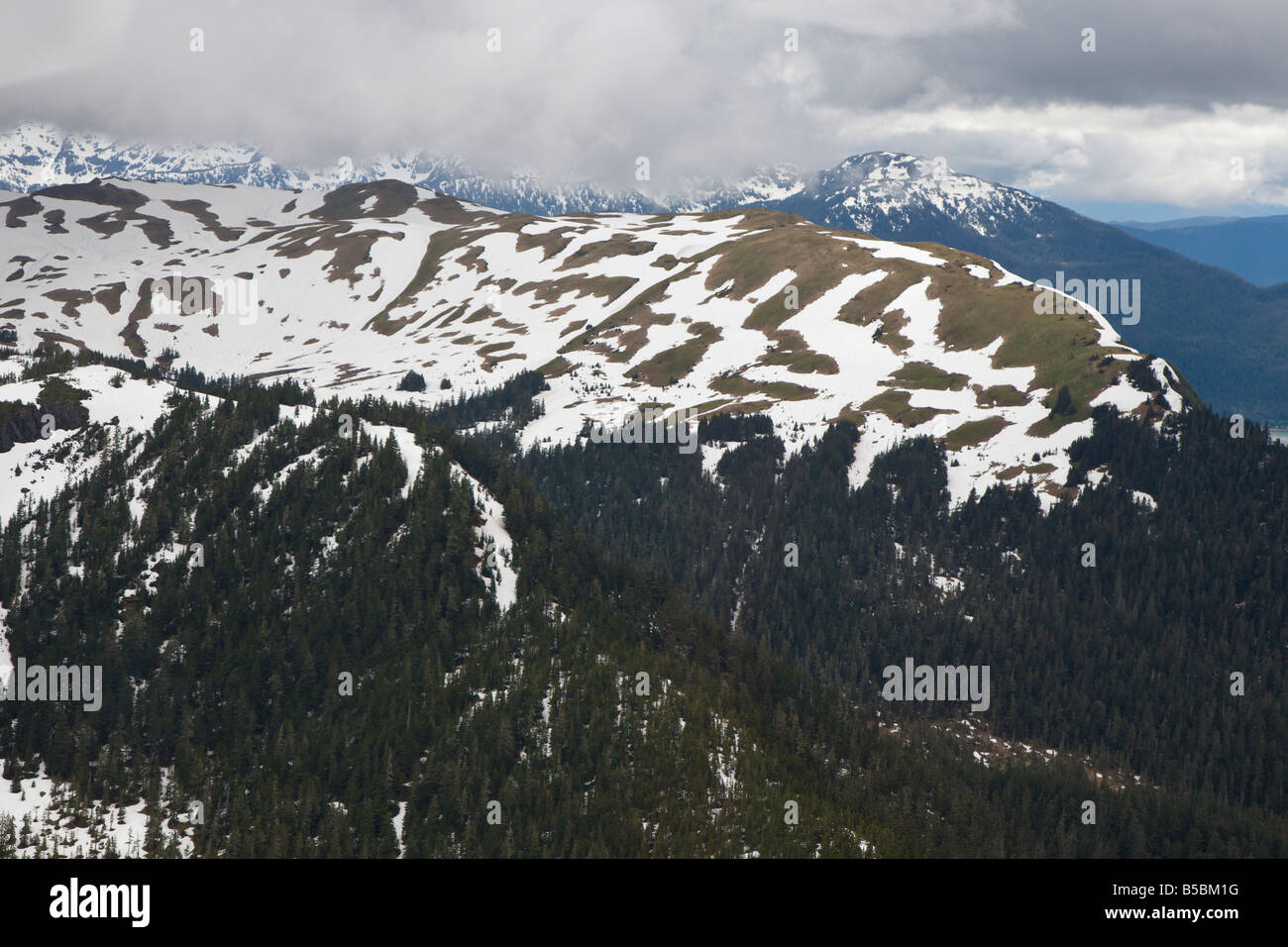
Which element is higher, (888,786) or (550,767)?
(550,767)

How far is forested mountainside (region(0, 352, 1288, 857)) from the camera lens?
320 ft

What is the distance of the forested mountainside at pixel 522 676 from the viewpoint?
9750cm

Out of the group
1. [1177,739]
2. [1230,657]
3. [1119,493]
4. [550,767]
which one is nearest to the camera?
[550,767]

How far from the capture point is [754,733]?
4365 inches

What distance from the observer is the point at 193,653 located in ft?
369

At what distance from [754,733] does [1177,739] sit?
73774 millimetres

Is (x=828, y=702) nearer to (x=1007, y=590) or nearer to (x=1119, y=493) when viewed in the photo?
(x=1007, y=590)

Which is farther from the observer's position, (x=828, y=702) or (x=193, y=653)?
(x=828, y=702)

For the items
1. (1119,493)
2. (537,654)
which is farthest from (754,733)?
(1119,493)

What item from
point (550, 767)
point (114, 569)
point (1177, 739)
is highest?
point (114, 569)

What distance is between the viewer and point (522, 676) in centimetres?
11069

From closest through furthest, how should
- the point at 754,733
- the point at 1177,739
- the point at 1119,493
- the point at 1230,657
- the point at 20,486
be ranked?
1. the point at 754,733
2. the point at 20,486
3. the point at 1177,739
4. the point at 1230,657
5. the point at 1119,493

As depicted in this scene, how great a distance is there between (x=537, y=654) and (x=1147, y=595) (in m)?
114

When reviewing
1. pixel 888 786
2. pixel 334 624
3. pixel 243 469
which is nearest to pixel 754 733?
pixel 888 786
